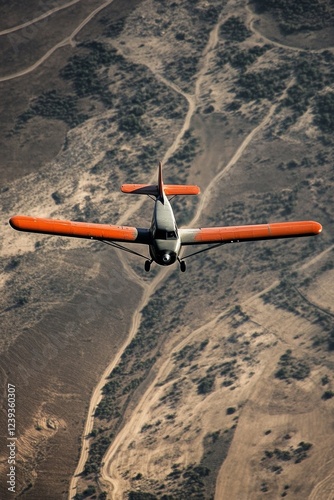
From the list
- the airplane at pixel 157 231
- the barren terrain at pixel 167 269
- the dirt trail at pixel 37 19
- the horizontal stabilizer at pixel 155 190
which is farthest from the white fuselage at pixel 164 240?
the dirt trail at pixel 37 19

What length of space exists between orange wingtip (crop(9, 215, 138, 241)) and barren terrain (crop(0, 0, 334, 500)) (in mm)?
34942

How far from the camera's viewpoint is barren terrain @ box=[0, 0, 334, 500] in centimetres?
9519

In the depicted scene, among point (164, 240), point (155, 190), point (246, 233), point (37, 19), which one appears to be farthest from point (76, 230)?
point (37, 19)

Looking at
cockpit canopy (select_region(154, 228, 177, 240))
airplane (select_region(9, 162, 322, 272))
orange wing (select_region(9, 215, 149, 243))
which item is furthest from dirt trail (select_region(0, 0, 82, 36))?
cockpit canopy (select_region(154, 228, 177, 240))

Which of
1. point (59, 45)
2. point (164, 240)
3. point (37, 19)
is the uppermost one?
point (164, 240)

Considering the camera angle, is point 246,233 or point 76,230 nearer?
point 76,230

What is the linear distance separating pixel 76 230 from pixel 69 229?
57 cm

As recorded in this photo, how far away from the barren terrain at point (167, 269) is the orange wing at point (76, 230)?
34694 millimetres

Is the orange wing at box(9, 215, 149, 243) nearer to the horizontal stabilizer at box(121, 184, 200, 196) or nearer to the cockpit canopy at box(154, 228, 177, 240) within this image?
the cockpit canopy at box(154, 228, 177, 240)

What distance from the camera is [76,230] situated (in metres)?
66.9

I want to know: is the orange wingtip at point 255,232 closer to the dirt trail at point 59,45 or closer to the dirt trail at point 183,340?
the dirt trail at point 183,340

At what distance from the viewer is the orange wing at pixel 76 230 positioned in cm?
6631

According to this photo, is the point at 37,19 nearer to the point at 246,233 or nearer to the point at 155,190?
the point at 155,190

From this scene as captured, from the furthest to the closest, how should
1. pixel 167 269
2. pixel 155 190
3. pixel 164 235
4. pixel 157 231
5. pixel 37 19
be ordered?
pixel 37 19, pixel 167 269, pixel 155 190, pixel 157 231, pixel 164 235
